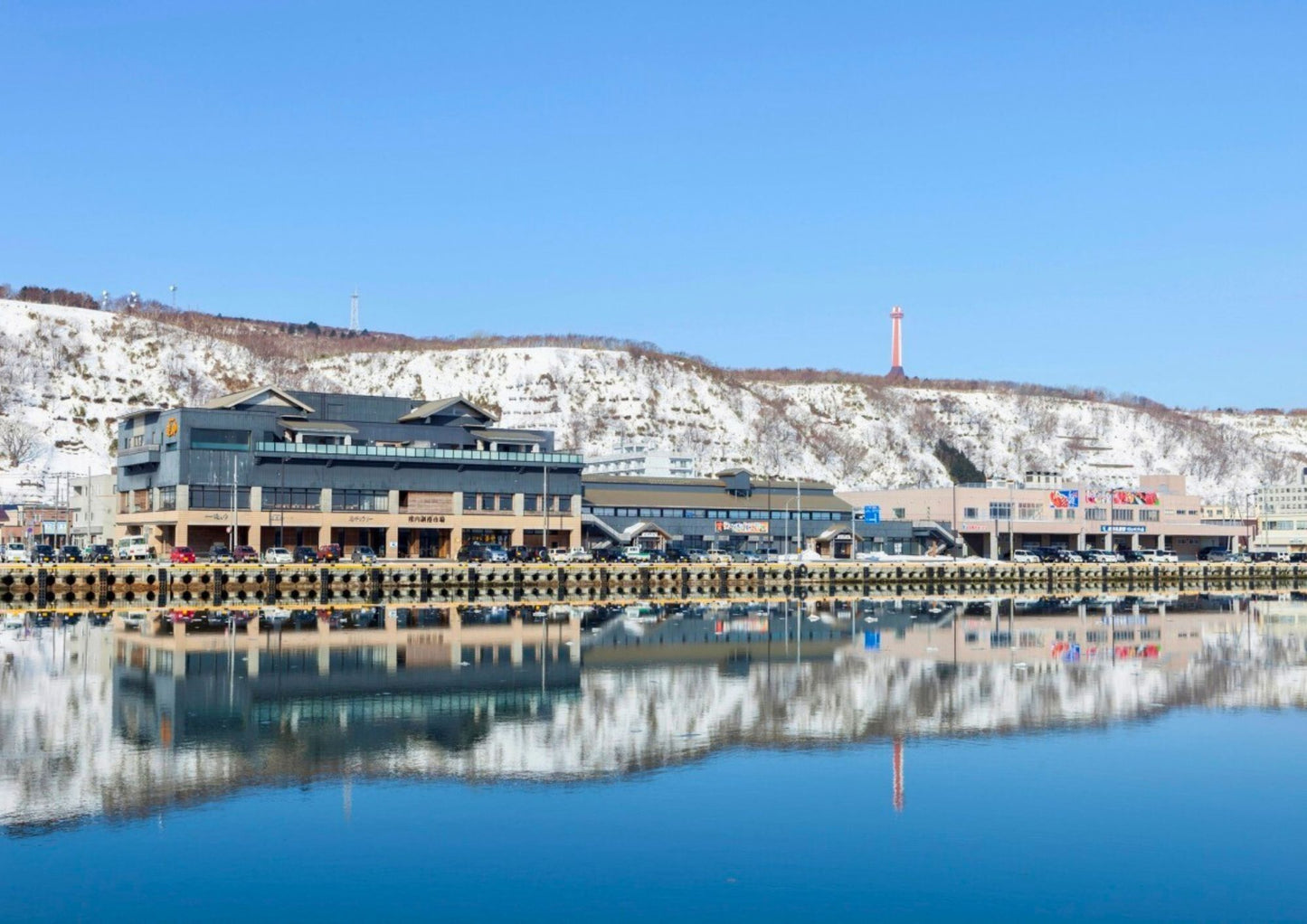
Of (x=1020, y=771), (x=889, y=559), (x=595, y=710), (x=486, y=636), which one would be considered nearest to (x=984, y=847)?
(x=1020, y=771)

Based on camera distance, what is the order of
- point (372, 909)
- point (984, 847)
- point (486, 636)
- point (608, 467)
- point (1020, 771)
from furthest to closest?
1. point (608, 467)
2. point (486, 636)
3. point (1020, 771)
4. point (984, 847)
5. point (372, 909)

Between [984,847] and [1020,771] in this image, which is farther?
[1020,771]

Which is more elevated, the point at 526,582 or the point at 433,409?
the point at 433,409

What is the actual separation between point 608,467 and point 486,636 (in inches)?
3954

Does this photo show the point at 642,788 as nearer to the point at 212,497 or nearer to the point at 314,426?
the point at 212,497

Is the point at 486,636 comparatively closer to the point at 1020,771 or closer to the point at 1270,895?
the point at 1020,771

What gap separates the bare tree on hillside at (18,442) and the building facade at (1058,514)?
87800 mm

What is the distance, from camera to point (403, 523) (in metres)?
107

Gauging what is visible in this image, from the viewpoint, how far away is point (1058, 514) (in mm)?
141000

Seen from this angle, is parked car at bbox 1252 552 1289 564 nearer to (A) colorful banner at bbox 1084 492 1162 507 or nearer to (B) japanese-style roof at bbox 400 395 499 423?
(A) colorful banner at bbox 1084 492 1162 507

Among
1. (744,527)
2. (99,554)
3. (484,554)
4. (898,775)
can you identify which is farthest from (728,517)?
(898,775)

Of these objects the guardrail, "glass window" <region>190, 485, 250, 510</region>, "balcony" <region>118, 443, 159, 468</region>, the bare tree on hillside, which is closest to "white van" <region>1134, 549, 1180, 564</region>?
the guardrail

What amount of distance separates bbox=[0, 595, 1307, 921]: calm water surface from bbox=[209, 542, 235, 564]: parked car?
147ft

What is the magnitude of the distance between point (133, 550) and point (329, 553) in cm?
1260
